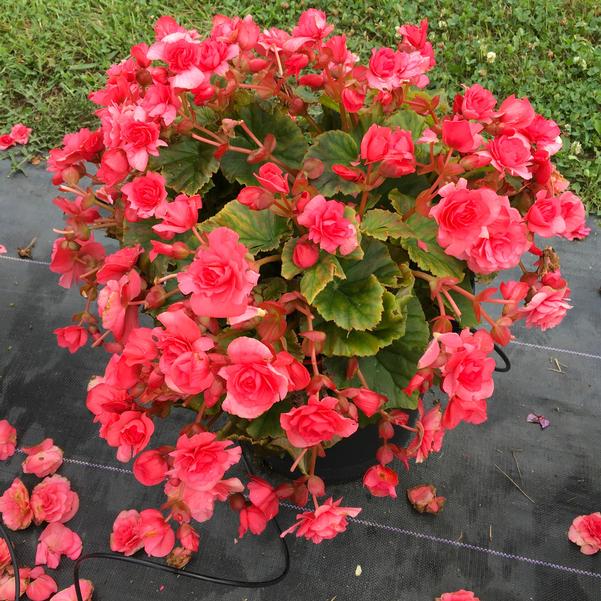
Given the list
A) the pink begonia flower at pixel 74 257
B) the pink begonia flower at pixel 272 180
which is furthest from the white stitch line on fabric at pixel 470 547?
the pink begonia flower at pixel 272 180

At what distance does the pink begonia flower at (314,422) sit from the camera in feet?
2.26

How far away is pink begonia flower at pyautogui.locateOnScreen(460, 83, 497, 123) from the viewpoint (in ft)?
2.79

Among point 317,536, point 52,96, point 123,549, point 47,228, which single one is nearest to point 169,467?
point 317,536

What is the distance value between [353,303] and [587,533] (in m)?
0.74

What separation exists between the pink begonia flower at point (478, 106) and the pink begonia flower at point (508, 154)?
5 cm

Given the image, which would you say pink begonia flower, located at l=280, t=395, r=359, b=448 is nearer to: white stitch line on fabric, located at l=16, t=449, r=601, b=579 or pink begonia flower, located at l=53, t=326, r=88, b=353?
pink begonia flower, located at l=53, t=326, r=88, b=353

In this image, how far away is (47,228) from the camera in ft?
5.82

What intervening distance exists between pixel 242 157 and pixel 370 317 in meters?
0.36

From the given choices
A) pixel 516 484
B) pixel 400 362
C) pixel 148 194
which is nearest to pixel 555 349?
pixel 516 484

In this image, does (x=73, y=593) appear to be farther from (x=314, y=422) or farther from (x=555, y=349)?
(x=555, y=349)

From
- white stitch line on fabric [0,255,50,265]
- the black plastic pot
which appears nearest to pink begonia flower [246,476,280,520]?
the black plastic pot

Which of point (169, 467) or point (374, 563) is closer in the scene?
point (169, 467)

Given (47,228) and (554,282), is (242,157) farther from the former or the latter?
(47,228)

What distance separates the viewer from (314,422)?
69 cm
